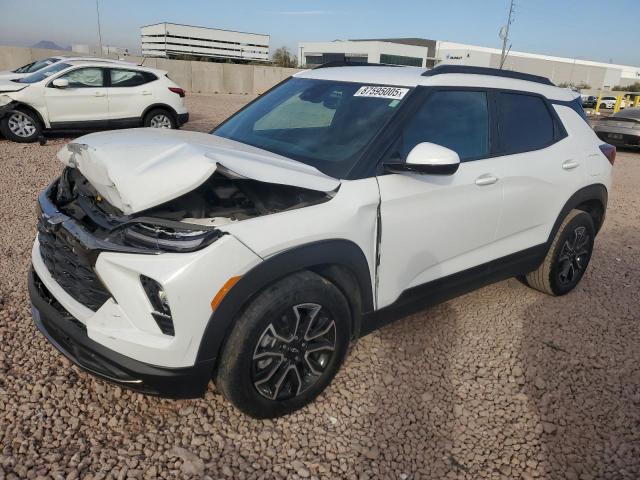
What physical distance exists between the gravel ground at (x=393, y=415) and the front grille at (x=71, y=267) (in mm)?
659

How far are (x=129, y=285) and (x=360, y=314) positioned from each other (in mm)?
1221

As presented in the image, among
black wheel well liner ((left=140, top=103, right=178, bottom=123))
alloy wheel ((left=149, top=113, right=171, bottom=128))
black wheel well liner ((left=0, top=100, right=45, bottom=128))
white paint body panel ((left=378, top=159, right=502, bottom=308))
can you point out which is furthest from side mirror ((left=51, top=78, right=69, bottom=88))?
white paint body panel ((left=378, top=159, right=502, bottom=308))

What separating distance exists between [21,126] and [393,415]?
9.68 m

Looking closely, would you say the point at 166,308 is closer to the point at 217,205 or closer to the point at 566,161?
the point at 217,205

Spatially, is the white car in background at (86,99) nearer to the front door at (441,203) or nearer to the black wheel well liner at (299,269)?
the front door at (441,203)

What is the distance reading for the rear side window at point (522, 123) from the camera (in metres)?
3.36

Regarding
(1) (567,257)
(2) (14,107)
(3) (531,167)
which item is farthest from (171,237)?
(2) (14,107)

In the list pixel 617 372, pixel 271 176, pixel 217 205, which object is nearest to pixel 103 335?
pixel 217 205

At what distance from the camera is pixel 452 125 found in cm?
304

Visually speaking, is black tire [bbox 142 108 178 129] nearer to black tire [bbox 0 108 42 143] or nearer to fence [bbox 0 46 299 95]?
black tire [bbox 0 108 42 143]

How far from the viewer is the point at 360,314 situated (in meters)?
2.68

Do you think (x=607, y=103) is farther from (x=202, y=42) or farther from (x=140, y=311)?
(x=202, y=42)

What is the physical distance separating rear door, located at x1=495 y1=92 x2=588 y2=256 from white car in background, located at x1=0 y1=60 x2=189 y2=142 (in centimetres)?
900

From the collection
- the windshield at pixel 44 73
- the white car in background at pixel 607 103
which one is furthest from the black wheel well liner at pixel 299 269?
the white car in background at pixel 607 103
